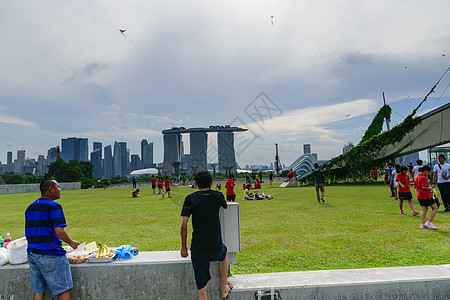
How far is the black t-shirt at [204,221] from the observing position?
3.43m

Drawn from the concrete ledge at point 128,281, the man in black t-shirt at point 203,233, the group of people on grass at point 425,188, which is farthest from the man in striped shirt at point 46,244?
the group of people on grass at point 425,188

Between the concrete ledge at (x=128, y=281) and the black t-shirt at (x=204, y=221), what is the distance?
1.80 ft

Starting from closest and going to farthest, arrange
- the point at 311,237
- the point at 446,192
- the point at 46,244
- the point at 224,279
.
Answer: the point at 46,244
the point at 224,279
the point at 311,237
the point at 446,192

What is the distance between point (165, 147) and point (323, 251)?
13675 cm

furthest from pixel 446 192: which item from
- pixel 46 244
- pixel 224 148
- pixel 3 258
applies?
pixel 3 258

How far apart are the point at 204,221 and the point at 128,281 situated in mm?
1439

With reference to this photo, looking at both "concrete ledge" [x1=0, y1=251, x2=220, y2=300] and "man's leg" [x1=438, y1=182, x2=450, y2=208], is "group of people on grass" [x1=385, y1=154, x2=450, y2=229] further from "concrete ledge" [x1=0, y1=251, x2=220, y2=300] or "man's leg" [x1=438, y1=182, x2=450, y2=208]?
"concrete ledge" [x1=0, y1=251, x2=220, y2=300]

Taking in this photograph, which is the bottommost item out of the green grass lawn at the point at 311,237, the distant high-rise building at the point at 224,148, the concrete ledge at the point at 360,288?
the green grass lawn at the point at 311,237

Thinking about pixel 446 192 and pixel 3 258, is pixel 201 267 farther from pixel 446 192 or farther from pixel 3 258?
pixel 446 192

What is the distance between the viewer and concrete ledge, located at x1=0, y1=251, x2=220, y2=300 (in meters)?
3.80

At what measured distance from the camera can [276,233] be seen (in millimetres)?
7500

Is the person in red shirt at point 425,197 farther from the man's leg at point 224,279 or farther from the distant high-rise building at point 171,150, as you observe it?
the distant high-rise building at point 171,150

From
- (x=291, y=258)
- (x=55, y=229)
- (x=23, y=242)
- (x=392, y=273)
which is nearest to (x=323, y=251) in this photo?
(x=291, y=258)

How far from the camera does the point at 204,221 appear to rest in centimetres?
345
